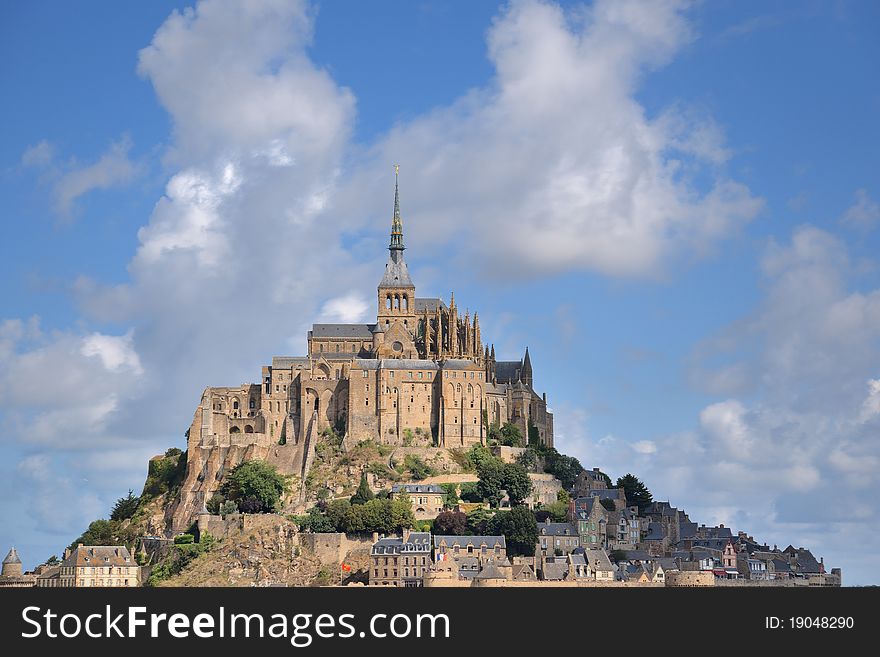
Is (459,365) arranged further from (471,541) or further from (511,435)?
(471,541)

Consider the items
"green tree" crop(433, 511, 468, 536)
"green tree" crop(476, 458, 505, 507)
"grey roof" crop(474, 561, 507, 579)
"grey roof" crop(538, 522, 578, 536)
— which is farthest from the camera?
"green tree" crop(476, 458, 505, 507)

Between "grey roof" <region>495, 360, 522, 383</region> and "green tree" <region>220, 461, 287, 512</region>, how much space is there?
22.0 meters

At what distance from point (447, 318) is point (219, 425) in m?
20.5

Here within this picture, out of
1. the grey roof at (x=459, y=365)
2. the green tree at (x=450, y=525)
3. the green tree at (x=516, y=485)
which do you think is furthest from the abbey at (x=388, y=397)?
the green tree at (x=450, y=525)

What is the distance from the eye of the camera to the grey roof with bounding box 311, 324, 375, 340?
14050 cm

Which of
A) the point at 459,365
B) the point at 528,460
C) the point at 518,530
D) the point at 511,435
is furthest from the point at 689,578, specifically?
the point at 459,365

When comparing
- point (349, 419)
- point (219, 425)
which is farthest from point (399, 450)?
point (219, 425)

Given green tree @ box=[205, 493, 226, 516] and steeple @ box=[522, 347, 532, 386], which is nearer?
green tree @ box=[205, 493, 226, 516]

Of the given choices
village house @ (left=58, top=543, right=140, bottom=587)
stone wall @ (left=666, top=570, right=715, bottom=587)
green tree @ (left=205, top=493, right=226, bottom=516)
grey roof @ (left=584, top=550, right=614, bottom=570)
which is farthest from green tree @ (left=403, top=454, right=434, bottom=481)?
village house @ (left=58, top=543, right=140, bottom=587)

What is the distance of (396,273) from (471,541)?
1348 inches

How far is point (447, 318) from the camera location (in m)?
140

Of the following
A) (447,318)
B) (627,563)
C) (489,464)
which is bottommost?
(627,563)

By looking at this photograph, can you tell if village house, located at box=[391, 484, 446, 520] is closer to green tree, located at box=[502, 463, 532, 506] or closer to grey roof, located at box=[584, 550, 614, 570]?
green tree, located at box=[502, 463, 532, 506]
